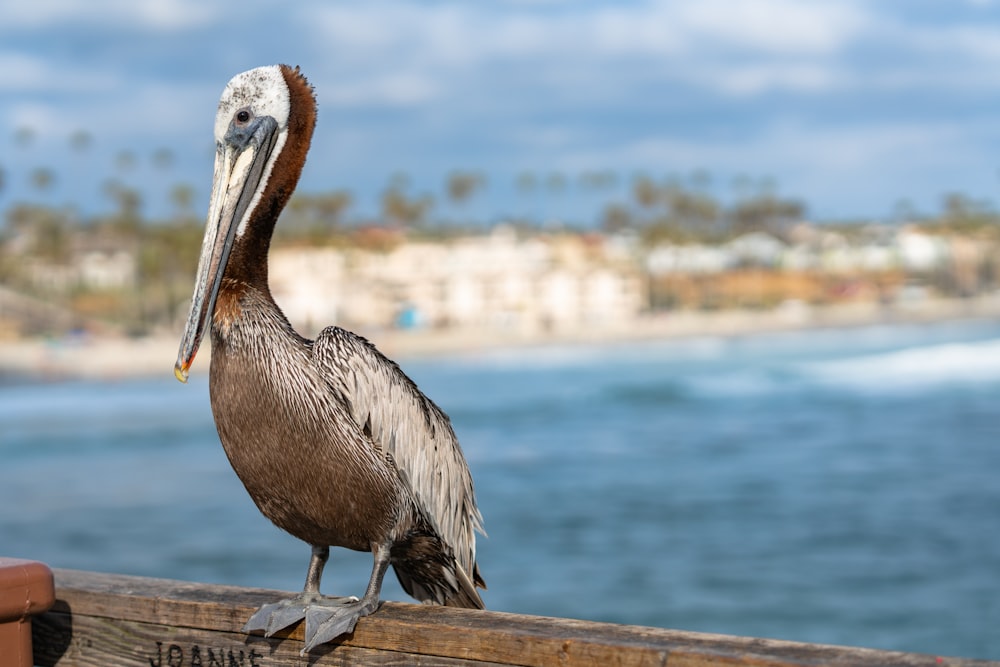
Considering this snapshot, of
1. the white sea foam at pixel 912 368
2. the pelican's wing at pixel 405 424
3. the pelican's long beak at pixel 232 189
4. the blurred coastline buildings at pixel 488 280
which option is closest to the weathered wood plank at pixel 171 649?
the pelican's wing at pixel 405 424

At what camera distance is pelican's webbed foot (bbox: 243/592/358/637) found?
7.00 feet

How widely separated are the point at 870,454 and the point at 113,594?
26.7 meters

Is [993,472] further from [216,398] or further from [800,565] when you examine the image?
[216,398]

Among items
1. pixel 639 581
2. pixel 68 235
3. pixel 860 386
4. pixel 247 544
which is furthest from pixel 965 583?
pixel 68 235

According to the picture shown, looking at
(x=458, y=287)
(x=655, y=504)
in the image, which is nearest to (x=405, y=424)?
(x=655, y=504)

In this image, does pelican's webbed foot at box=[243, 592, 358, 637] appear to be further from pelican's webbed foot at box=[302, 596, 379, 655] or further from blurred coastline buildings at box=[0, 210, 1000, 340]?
blurred coastline buildings at box=[0, 210, 1000, 340]

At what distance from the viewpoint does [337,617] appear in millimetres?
2133

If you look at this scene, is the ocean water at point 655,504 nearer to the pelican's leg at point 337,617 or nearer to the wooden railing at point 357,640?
the wooden railing at point 357,640

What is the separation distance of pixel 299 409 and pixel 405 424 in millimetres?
228

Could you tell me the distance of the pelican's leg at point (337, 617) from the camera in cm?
210

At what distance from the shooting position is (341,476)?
2238 mm

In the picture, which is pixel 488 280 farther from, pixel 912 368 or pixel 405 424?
pixel 405 424

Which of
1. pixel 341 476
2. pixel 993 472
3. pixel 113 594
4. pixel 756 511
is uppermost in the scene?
pixel 993 472

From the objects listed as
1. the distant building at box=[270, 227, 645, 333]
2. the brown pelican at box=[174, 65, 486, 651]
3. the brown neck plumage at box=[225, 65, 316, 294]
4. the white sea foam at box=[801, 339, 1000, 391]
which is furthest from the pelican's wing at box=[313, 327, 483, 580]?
the distant building at box=[270, 227, 645, 333]
